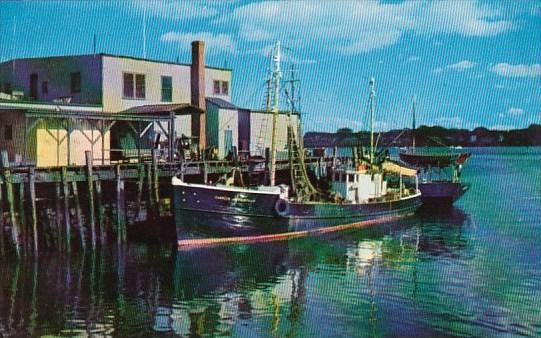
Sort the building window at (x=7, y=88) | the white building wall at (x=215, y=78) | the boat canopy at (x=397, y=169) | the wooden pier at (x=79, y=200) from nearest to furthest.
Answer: the wooden pier at (x=79, y=200) → the building window at (x=7, y=88) → the white building wall at (x=215, y=78) → the boat canopy at (x=397, y=169)

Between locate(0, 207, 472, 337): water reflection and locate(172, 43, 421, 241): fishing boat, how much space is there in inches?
58.7

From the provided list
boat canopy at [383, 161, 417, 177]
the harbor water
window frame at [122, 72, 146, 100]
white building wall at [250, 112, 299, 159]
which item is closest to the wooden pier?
the harbor water

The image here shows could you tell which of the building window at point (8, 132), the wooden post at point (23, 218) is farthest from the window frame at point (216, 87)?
the wooden post at point (23, 218)

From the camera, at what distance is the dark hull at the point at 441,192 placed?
198ft

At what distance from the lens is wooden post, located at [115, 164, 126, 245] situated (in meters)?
33.2

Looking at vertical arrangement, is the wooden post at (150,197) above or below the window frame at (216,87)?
below

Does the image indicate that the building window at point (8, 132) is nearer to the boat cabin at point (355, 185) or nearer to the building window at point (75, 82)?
Answer: the building window at point (75, 82)

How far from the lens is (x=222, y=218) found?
34.7m

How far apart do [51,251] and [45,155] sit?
6.26m

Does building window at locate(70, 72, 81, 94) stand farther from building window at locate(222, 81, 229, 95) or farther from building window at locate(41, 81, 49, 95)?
building window at locate(222, 81, 229, 95)

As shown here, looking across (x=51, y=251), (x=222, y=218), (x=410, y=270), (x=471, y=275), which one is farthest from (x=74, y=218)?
(x=471, y=275)

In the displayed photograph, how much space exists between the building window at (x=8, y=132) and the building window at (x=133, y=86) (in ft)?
30.7

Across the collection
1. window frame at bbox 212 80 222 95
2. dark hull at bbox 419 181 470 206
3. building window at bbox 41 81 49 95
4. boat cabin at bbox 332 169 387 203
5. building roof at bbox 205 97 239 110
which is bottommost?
dark hull at bbox 419 181 470 206

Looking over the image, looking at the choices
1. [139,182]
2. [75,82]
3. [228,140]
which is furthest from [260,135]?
[139,182]
